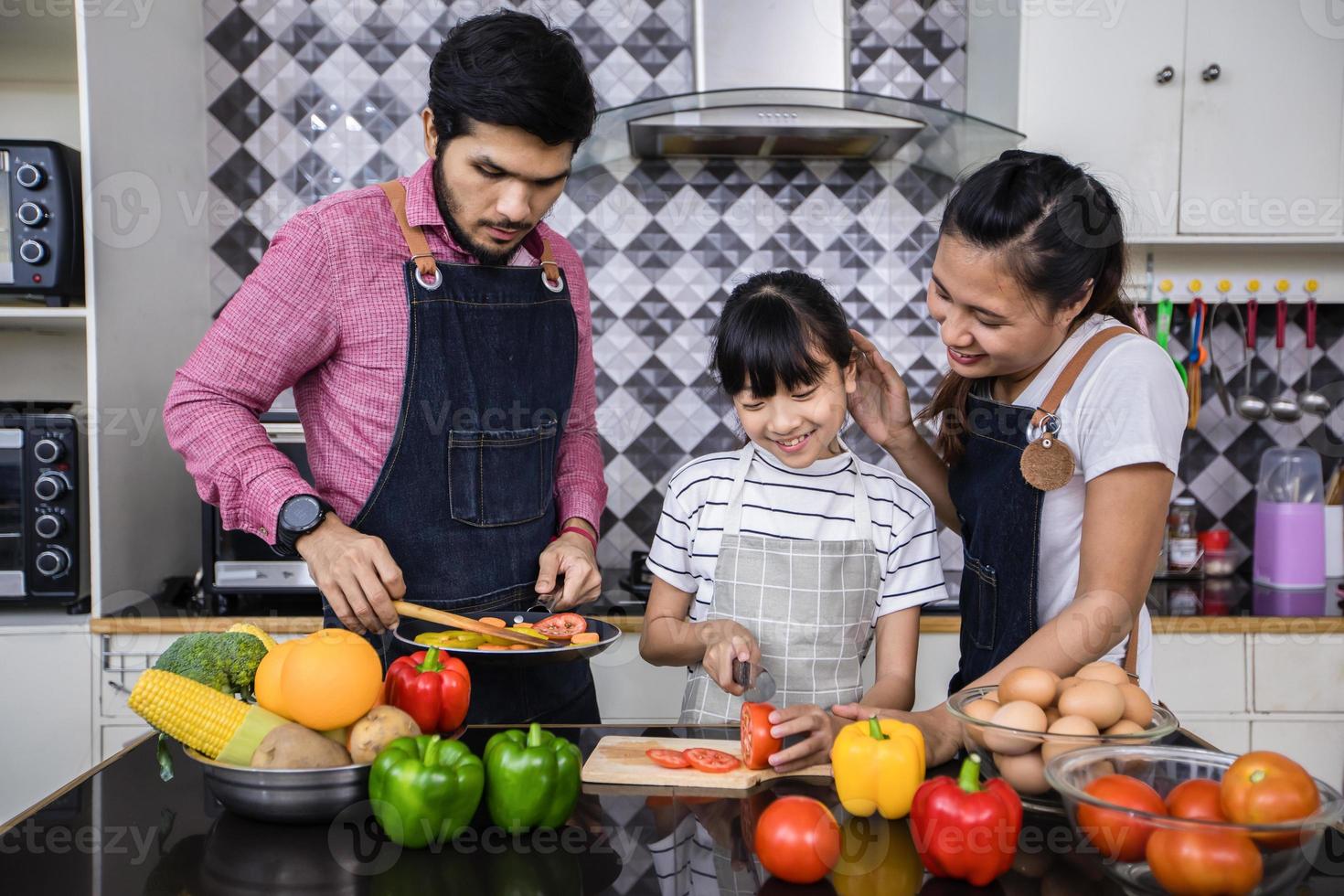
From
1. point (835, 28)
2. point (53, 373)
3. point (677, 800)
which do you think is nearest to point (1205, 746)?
point (677, 800)

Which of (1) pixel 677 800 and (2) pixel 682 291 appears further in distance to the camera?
(2) pixel 682 291

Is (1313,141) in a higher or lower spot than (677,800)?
higher

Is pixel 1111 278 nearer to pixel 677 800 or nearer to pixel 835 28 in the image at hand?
pixel 677 800

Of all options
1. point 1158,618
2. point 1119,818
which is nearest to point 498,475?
point 1119,818

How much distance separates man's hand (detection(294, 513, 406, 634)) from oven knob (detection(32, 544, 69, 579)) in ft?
3.71

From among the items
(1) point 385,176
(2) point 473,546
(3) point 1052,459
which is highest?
(1) point 385,176

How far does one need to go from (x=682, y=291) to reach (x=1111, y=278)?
4.78 ft

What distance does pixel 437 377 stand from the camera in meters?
1.49

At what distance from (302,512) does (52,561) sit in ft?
3.68

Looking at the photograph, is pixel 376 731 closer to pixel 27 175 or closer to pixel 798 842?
pixel 798 842

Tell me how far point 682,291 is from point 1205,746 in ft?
5.96

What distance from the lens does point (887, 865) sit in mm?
855

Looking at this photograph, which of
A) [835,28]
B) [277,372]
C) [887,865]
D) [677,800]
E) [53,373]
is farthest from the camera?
[53,373]

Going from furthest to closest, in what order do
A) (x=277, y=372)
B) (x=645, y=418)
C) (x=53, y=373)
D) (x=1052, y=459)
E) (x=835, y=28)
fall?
(x=645, y=418), (x=53, y=373), (x=835, y=28), (x=277, y=372), (x=1052, y=459)
